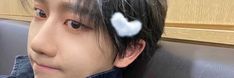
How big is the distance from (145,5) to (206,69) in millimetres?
138

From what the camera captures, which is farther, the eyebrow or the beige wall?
the beige wall

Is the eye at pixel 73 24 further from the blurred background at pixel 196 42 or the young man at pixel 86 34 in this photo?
the blurred background at pixel 196 42

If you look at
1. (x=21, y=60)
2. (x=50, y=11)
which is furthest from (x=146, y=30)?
(x=21, y=60)

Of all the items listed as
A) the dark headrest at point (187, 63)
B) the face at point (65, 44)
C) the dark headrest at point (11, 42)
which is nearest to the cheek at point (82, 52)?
→ the face at point (65, 44)

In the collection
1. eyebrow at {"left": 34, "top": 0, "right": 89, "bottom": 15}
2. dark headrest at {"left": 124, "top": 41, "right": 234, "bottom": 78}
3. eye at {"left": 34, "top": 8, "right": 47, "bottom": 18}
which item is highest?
eyebrow at {"left": 34, "top": 0, "right": 89, "bottom": 15}

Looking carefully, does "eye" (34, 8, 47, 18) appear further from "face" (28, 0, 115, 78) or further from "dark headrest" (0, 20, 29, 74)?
"dark headrest" (0, 20, 29, 74)

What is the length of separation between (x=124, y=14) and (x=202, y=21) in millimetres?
207

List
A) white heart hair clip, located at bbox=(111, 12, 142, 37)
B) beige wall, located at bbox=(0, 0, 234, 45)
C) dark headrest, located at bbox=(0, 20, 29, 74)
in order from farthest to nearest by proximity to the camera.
Result: dark headrest, located at bbox=(0, 20, 29, 74) → beige wall, located at bbox=(0, 0, 234, 45) → white heart hair clip, located at bbox=(111, 12, 142, 37)

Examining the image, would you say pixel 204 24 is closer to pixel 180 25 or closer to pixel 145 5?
pixel 180 25

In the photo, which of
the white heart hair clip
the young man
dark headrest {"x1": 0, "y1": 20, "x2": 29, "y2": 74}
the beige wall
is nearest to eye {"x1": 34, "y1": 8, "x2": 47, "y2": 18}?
the young man

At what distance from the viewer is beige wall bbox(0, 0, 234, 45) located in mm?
550

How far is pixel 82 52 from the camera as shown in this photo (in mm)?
464

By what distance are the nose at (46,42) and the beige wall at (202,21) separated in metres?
0.28

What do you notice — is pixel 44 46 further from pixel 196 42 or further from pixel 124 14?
pixel 196 42
